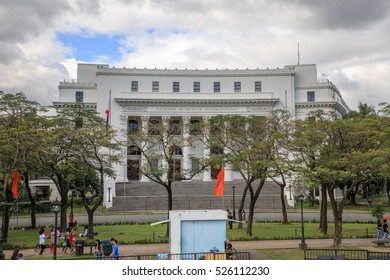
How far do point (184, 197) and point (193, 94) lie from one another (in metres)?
19.5

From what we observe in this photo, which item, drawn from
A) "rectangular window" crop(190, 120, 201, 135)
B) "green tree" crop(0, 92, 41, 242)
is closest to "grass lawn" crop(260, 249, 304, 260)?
"green tree" crop(0, 92, 41, 242)

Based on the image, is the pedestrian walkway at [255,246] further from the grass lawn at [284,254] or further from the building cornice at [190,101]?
the building cornice at [190,101]

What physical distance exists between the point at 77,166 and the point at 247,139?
14683 millimetres

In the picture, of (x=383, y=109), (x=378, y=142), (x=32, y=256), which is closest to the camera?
(x=32, y=256)

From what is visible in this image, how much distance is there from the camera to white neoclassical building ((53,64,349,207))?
6906 centimetres

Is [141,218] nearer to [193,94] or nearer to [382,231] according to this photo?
[382,231]

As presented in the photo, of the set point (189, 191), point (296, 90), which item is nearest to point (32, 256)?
point (189, 191)

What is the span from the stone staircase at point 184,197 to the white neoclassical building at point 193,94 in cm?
493

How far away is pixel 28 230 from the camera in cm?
3609

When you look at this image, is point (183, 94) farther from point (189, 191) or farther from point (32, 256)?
point (32, 256)

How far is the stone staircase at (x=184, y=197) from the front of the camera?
54531 millimetres

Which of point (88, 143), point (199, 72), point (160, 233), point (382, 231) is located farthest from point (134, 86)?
point (382, 231)

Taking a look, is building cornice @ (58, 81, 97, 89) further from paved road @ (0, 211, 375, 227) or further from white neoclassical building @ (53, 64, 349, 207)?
paved road @ (0, 211, 375, 227)
